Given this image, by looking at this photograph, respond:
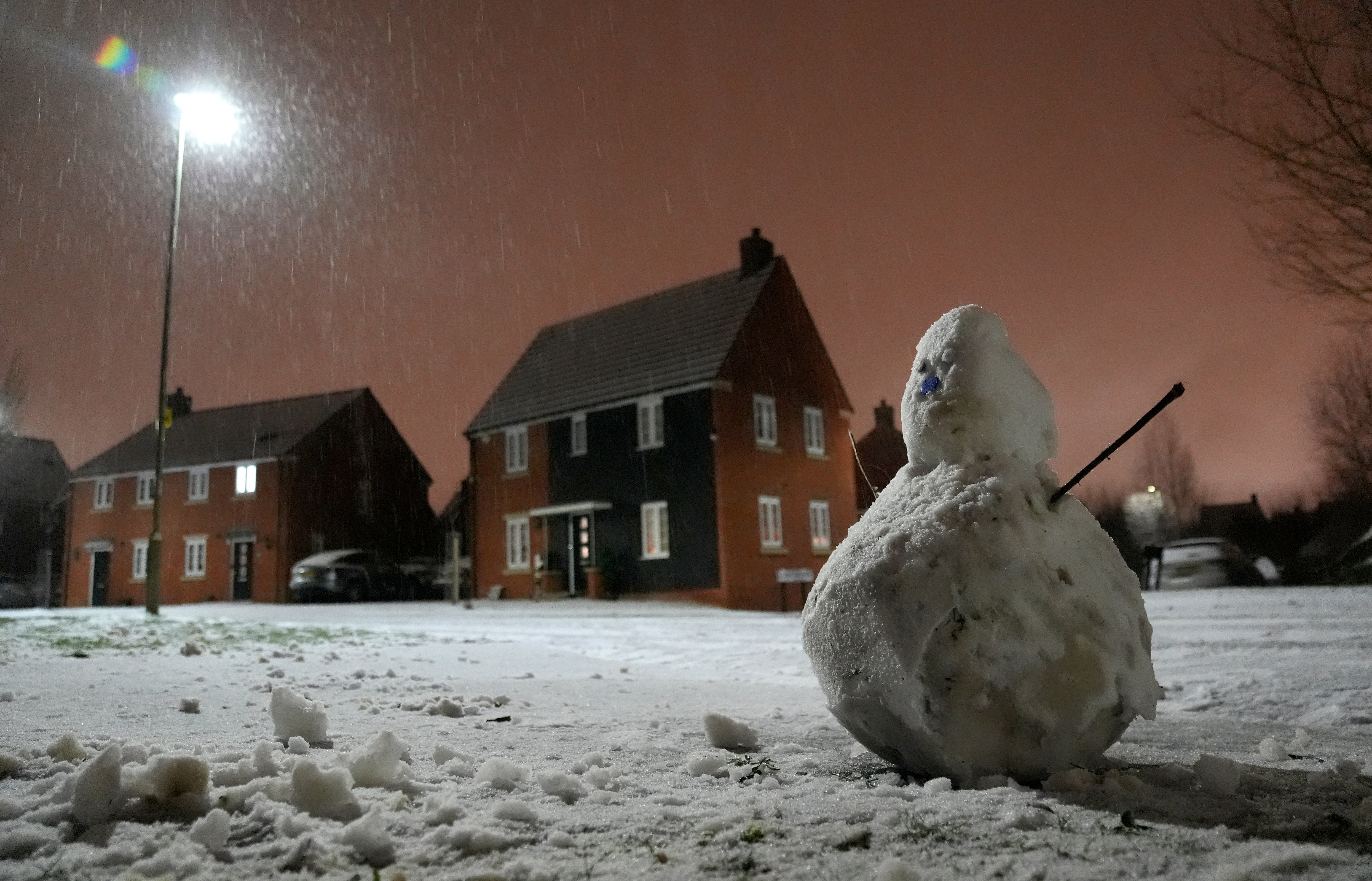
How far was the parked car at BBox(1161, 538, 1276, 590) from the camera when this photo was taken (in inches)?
728

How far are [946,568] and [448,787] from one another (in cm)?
187

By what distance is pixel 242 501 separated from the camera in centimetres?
3553

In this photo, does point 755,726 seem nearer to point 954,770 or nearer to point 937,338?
point 954,770

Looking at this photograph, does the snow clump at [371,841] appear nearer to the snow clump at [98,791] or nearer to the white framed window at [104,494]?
the snow clump at [98,791]

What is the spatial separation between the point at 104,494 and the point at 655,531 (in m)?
29.0

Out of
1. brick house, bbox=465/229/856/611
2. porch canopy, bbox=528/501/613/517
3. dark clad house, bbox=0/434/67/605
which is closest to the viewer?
brick house, bbox=465/229/856/611

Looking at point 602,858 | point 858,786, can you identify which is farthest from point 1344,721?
point 602,858

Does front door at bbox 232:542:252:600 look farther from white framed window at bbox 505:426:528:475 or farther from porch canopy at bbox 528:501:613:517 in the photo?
porch canopy at bbox 528:501:613:517

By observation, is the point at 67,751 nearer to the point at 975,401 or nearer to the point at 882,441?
the point at 975,401

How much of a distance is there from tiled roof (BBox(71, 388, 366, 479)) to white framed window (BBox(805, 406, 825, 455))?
21595mm

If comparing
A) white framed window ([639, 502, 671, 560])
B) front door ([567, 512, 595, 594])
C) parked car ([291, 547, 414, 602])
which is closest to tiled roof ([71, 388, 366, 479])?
parked car ([291, 547, 414, 602])

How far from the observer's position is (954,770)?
2979 millimetres

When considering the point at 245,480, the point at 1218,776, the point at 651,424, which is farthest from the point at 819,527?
the point at 245,480

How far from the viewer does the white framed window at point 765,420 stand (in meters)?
25.3
